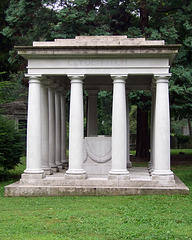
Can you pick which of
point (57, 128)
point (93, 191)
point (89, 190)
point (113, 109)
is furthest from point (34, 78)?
point (93, 191)

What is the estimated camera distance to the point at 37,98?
20.0 meters

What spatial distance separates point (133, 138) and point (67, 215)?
47.4 metres

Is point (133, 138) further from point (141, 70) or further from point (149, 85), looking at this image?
point (141, 70)

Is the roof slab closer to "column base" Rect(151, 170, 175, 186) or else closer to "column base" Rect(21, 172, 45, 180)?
"column base" Rect(151, 170, 175, 186)

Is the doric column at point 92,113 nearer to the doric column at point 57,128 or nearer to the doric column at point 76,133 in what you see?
the doric column at point 57,128

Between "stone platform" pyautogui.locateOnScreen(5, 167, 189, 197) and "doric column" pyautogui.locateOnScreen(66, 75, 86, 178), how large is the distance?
543 mm

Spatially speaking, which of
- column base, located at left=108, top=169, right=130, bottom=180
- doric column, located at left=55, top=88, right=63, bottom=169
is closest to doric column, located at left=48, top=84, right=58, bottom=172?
doric column, located at left=55, top=88, right=63, bottom=169

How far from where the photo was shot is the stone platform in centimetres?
1866

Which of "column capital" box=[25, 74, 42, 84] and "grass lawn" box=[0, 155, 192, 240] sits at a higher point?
"column capital" box=[25, 74, 42, 84]

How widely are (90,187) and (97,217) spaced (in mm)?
4789

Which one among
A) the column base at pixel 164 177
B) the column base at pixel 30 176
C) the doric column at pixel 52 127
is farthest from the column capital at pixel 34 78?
the column base at pixel 164 177

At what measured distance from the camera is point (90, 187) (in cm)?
1883

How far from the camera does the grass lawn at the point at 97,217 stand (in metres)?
11.7

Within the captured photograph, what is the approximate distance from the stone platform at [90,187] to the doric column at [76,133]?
0.54 meters
